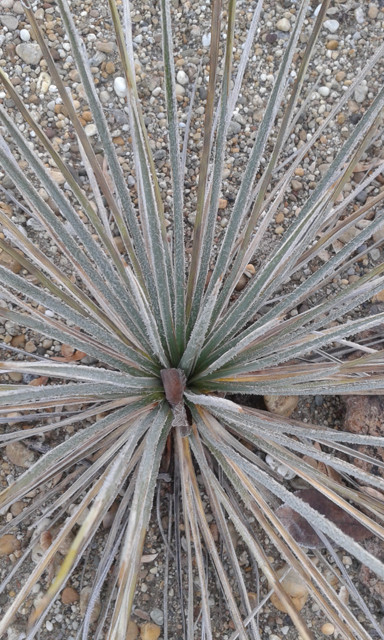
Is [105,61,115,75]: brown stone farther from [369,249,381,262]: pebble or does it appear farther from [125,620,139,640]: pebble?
[125,620,139,640]: pebble

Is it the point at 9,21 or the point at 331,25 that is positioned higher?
the point at 331,25

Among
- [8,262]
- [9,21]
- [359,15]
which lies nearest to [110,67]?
[9,21]

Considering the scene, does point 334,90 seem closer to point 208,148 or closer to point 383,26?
point 383,26

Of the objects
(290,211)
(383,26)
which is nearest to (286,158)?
(290,211)

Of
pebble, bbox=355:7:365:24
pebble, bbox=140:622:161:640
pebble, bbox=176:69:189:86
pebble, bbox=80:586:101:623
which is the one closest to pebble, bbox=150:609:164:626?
pebble, bbox=140:622:161:640

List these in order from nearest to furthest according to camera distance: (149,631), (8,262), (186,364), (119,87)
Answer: (186,364) → (149,631) → (8,262) → (119,87)

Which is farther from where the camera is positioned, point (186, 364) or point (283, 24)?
point (283, 24)

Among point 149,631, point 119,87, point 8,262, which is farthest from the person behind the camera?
point 119,87

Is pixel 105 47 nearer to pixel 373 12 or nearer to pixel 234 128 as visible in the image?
pixel 234 128
